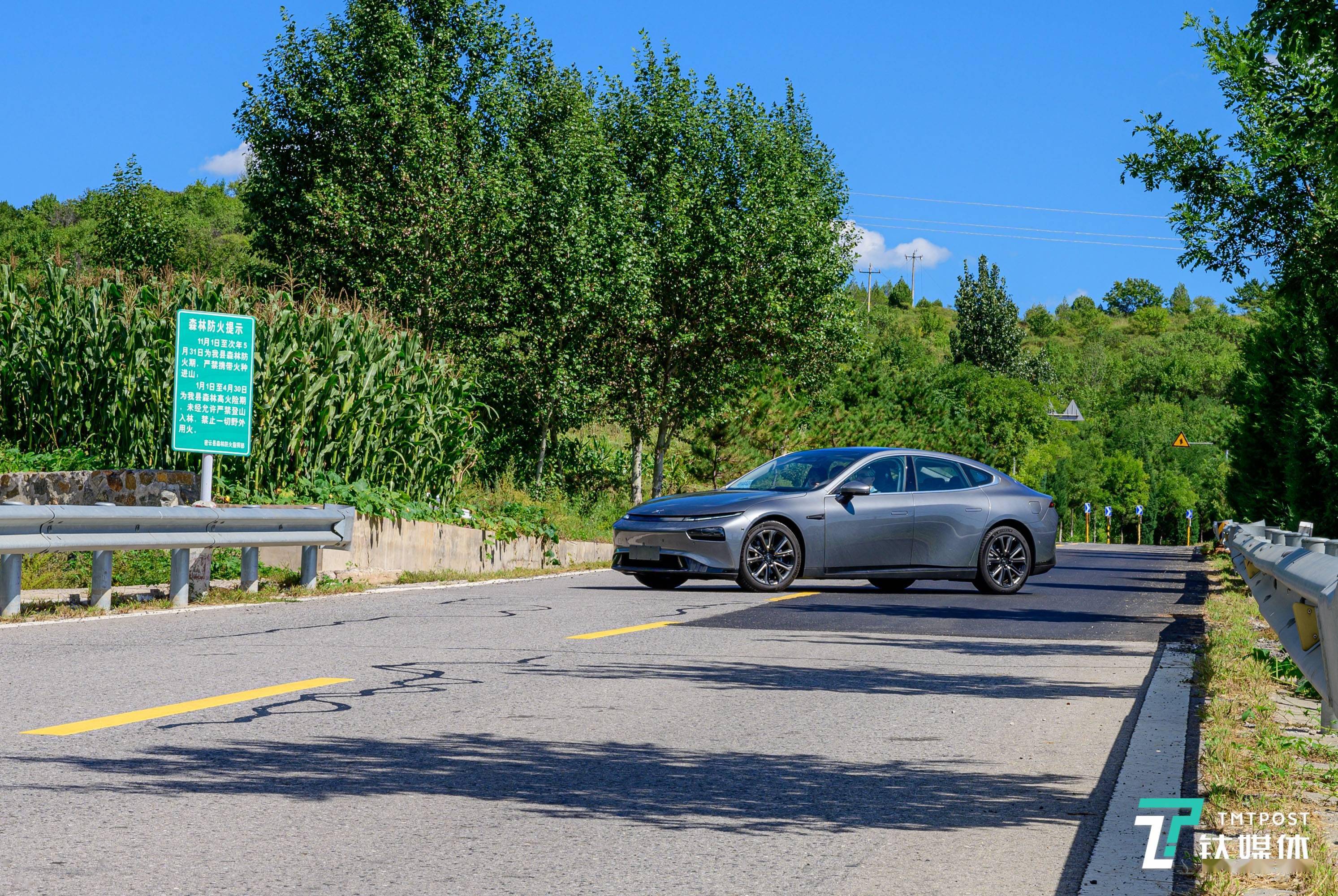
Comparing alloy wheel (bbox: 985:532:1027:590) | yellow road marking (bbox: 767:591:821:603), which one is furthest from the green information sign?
alloy wheel (bbox: 985:532:1027:590)

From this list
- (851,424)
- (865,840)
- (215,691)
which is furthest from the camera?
(851,424)

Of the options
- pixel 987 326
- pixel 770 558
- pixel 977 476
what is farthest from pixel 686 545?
pixel 987 326

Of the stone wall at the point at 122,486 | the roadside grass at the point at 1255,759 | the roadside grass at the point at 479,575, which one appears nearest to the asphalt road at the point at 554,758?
the roadside grass at the point at 1255,759

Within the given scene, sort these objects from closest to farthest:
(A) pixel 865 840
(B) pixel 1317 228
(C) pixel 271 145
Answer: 1. (A) pixel 865 840
2. (B) pixel 1317 228
3. (C) pixel 271 145

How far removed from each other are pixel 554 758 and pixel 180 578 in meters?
7.00

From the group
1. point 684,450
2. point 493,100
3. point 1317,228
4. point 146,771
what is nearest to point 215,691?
point 146,771

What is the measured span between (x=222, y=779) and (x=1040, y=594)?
40.5ft

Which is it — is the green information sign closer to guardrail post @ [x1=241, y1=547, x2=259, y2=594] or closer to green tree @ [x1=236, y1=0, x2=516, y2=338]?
guardrail post @ [x1=241, y1=547, x2=259, y2=594]

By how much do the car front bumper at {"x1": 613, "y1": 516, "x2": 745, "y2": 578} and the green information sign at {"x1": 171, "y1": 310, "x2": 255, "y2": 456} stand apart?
12.5 ft

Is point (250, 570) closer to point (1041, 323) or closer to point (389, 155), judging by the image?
point (389, 155)

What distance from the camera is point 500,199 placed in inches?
1152

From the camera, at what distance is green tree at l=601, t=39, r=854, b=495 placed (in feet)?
107

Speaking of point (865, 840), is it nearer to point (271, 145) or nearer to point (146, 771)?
point (146, 771)

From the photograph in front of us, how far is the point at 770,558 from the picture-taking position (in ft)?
46.7
